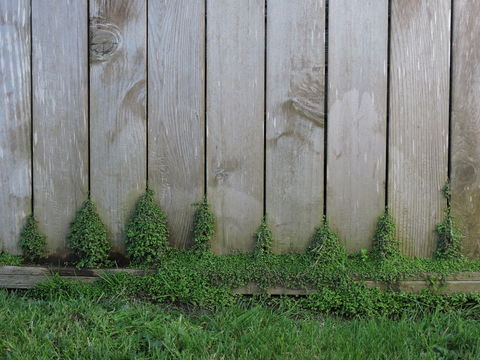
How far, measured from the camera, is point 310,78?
2.62 m

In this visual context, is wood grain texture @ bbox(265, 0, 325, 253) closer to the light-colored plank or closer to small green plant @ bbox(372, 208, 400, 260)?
small green plant @ bbox(372, 208, 400, 260)

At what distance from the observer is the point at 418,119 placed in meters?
2.60

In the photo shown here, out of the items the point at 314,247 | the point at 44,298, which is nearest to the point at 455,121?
the point at 314,247

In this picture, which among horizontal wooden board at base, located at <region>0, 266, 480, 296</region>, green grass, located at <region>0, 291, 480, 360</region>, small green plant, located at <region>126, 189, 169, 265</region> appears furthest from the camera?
small green plant, located at <region>126, 189, 169, 265</region>

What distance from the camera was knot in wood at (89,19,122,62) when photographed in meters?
2.68

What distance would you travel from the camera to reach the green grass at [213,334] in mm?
2012

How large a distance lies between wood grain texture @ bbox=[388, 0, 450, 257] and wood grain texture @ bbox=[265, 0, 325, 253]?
0.41 m

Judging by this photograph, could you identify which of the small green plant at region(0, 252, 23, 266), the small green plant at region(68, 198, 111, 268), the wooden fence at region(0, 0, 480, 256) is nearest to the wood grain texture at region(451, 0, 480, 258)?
the wooden fence at region(0, 0, 480, 256)

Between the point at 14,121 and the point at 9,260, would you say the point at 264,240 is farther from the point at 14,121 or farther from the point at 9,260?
the point at 14,121

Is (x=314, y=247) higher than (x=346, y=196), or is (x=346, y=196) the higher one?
(x=346, y=196)

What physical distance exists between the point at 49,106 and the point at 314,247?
1719 mm

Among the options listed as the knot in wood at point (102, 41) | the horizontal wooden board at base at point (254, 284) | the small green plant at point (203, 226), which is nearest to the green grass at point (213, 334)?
the horizontal wooden board at base at point (254, 284)

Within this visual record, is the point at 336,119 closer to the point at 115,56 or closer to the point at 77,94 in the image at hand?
the point at 115,56

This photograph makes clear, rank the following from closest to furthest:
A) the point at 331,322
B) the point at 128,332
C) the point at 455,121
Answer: the point at 128,332 < the point at 331,322 < the point at 455,121
